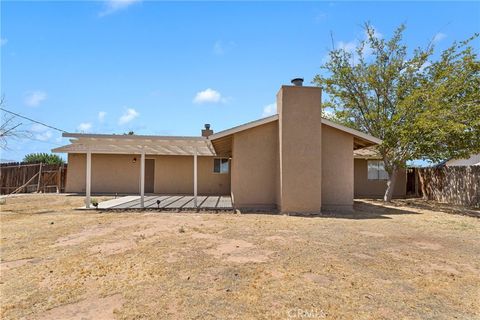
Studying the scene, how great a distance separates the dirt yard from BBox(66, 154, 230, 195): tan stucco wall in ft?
31.7

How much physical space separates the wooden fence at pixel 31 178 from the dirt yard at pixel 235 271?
39.8 ft

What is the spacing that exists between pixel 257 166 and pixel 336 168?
312 cm

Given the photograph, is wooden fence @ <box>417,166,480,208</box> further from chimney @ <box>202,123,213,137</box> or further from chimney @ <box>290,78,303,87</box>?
chimney @ <box>202,123,213,137</box>

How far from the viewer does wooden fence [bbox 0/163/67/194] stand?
728 inches

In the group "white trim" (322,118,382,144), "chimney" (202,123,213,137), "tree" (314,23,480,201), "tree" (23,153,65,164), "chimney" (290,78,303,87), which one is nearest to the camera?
"chimney" (290,78,303,87)

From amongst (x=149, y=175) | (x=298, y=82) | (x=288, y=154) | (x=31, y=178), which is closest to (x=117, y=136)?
(x=288, y=154)

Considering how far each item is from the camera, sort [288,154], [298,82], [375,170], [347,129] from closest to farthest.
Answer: [288,154] < [298,82] < [347,129] < [375,170]

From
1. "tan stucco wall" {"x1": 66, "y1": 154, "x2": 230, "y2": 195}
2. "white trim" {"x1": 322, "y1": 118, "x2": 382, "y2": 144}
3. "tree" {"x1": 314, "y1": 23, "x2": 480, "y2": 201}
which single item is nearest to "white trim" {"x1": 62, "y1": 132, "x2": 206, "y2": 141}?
"white trim" {"x1": 322, "y1": 118, "x2": 382, "y2": 144}

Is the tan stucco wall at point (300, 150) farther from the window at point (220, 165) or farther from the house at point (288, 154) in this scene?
the window at point (220, 165)

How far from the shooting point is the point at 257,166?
11.7 m

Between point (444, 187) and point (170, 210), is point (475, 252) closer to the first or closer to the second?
point (170, 210)

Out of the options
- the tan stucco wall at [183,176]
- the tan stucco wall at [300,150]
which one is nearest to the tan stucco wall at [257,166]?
the tan stucco wall at [300,150]

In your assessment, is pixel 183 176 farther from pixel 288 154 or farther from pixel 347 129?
pixel 347 129

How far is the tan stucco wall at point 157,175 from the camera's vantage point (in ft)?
59.9
